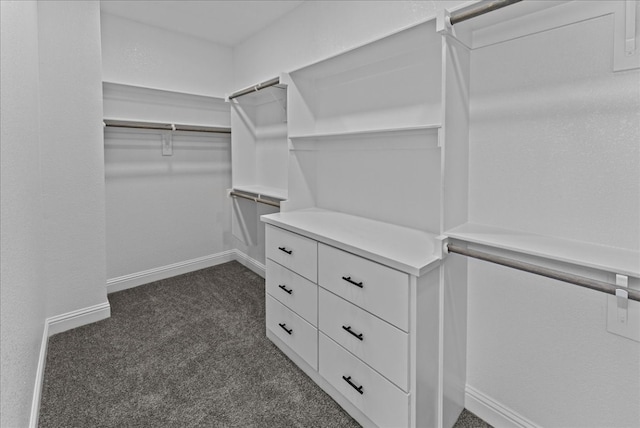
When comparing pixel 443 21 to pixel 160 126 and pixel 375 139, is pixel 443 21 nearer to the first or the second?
pixel 375 139

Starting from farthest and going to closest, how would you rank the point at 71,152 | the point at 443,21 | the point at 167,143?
the point at 167,143
the point at 71,152
the point at 443,21

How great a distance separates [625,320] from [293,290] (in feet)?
4.97

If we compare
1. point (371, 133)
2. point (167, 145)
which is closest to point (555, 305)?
point (371, 133)

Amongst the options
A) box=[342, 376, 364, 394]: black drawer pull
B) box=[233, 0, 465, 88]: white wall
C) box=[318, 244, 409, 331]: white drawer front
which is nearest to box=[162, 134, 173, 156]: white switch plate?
box=[233, 0, 465, 88]: white wall

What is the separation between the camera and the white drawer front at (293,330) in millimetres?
1874

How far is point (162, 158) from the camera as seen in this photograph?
333 cm

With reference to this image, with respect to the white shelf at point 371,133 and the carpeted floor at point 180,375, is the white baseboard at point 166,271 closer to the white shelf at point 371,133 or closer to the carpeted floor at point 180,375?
the carpeted floor at point 180,375

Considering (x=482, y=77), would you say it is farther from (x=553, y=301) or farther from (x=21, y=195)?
Result: (x=21, y=195)

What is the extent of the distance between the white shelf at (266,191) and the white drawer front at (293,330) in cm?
80

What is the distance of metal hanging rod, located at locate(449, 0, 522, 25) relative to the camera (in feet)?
3.85

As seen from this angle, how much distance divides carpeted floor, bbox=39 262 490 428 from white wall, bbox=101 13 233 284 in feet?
2.29

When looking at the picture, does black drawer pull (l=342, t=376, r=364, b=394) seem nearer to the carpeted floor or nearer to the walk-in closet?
the walk-in closet

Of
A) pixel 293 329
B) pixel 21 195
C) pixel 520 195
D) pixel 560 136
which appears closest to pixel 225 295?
pixel 293 329

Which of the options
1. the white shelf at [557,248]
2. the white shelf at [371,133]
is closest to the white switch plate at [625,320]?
the white shelf at [557,248]
